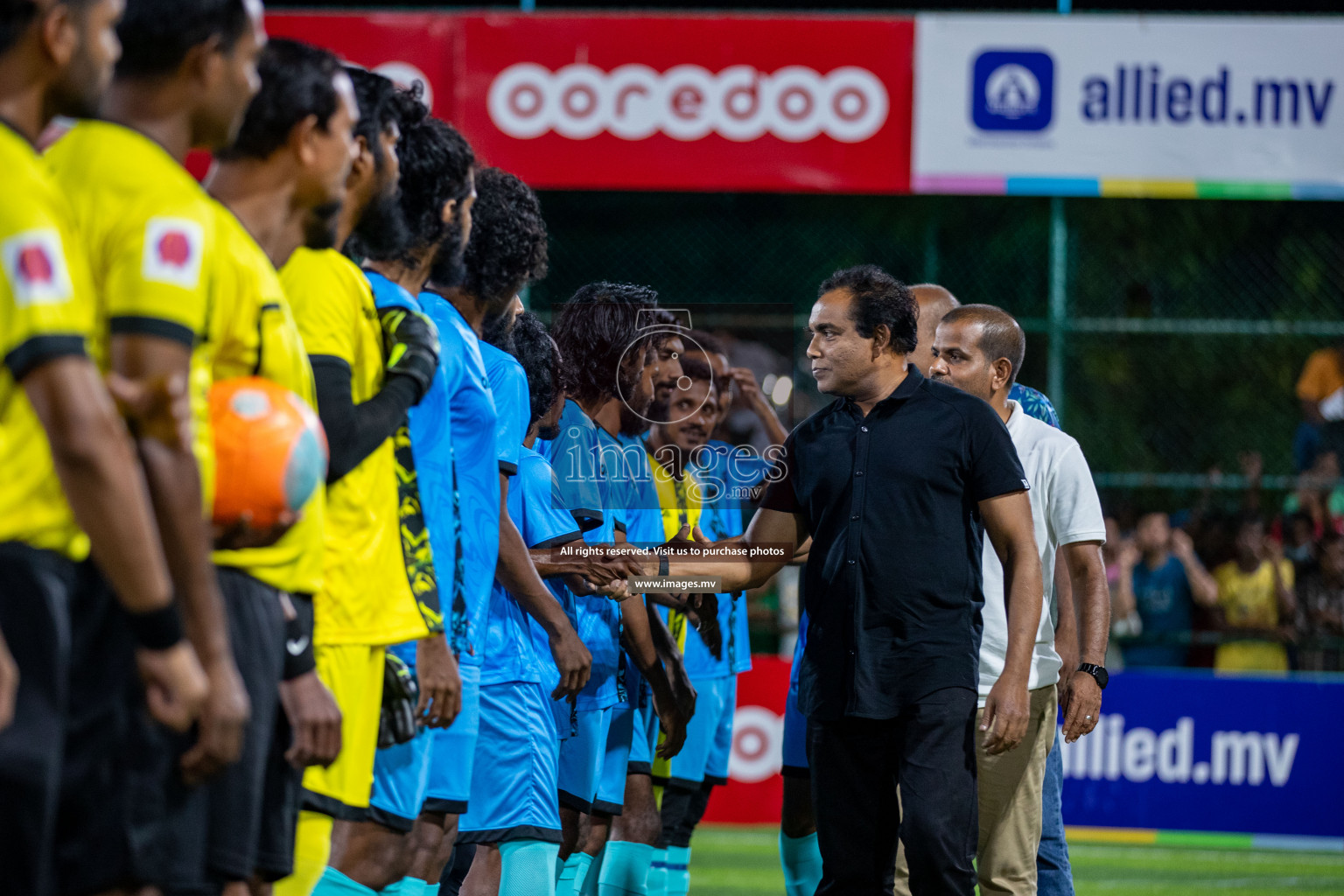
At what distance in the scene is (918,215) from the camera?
845 inches

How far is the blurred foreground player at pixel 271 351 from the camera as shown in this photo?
2717 millimetres

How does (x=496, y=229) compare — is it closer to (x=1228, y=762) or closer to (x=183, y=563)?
(x=183, y=563)

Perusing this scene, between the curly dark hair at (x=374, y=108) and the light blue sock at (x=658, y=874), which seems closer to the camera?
the curly dark hair at (x=374, y=108)

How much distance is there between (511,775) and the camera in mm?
4547

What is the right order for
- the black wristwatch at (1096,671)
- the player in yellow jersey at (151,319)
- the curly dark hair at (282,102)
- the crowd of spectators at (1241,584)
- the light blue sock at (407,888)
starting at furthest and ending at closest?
1. the crowd of spectators at (1241,584)
2. the black wristwatch at (1096,671)
3. the light blue sock at (407,888)
4. the curly dark hair at (282,102)
5. the player in yellow jersey at (151,319)

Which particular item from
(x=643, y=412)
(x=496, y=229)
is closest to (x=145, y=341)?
(x=496, y=229)

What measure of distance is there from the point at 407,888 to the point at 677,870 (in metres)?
3.08

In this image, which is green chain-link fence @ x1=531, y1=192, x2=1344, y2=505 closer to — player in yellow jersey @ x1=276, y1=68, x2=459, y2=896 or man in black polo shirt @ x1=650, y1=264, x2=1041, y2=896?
man in black polo shirt @ x1=650, y1=264, x2=1041, y2=896

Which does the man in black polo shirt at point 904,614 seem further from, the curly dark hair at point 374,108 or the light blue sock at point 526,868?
the curly dark hair at point 374,108

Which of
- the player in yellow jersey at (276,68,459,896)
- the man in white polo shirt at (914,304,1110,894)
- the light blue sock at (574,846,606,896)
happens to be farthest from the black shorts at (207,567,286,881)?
the light blue sock at (574,846,606,896)

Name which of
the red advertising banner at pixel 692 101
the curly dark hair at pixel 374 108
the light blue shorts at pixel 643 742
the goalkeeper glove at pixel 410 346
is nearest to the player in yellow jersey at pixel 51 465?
the goalkeeper glove at pixel 410 346

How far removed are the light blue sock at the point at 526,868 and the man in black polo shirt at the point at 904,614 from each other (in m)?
0.88

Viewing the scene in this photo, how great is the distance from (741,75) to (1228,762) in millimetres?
5747

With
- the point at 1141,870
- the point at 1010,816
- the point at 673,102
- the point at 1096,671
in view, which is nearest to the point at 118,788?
the point at 1010,816
